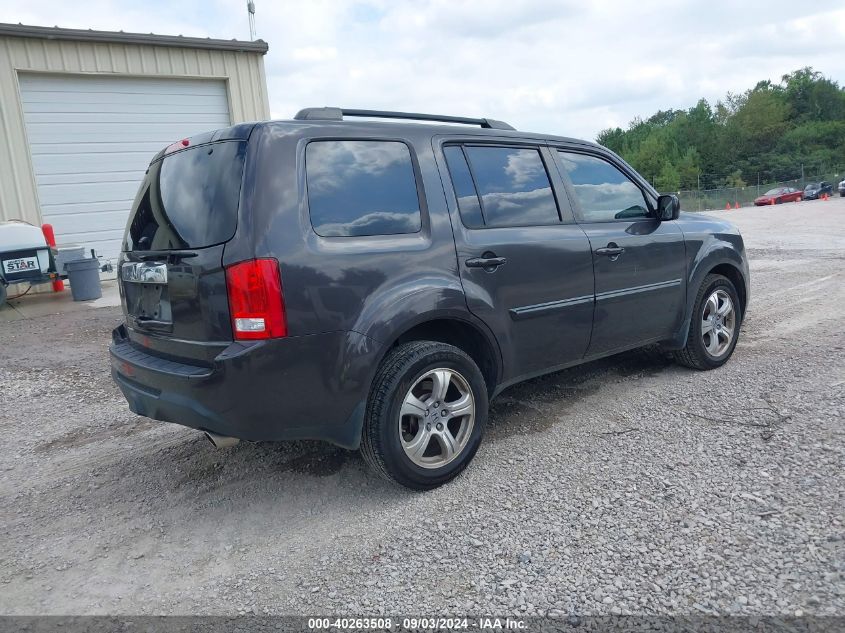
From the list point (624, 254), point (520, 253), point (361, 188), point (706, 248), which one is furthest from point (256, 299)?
point (706, 248)

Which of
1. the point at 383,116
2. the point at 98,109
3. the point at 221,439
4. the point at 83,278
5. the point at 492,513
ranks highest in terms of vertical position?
the point at 98,109

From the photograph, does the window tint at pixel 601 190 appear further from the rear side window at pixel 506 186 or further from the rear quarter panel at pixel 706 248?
the rear quarter panel at pixel 706 248

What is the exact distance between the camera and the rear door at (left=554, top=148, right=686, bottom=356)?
434cm

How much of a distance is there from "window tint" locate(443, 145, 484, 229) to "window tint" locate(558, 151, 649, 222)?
2.89ft

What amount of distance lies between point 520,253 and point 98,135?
35.4 feet

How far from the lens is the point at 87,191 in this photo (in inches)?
476

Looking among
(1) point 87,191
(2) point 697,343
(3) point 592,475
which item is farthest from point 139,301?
(1) point 87,191

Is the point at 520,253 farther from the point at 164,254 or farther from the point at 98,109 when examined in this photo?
the point at 98,109

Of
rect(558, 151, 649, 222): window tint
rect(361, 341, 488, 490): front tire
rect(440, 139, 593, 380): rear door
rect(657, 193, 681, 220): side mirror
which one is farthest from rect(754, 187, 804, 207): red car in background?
rect(361, 341, 488, 490): front tire

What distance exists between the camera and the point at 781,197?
44938 mm

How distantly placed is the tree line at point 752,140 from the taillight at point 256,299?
7218 centimetres

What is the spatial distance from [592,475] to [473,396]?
0.74 meters

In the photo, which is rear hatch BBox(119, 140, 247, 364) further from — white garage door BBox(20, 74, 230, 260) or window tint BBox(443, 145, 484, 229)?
white garage door BBox(20, 74, 230, 260)

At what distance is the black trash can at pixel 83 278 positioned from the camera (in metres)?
10.5
